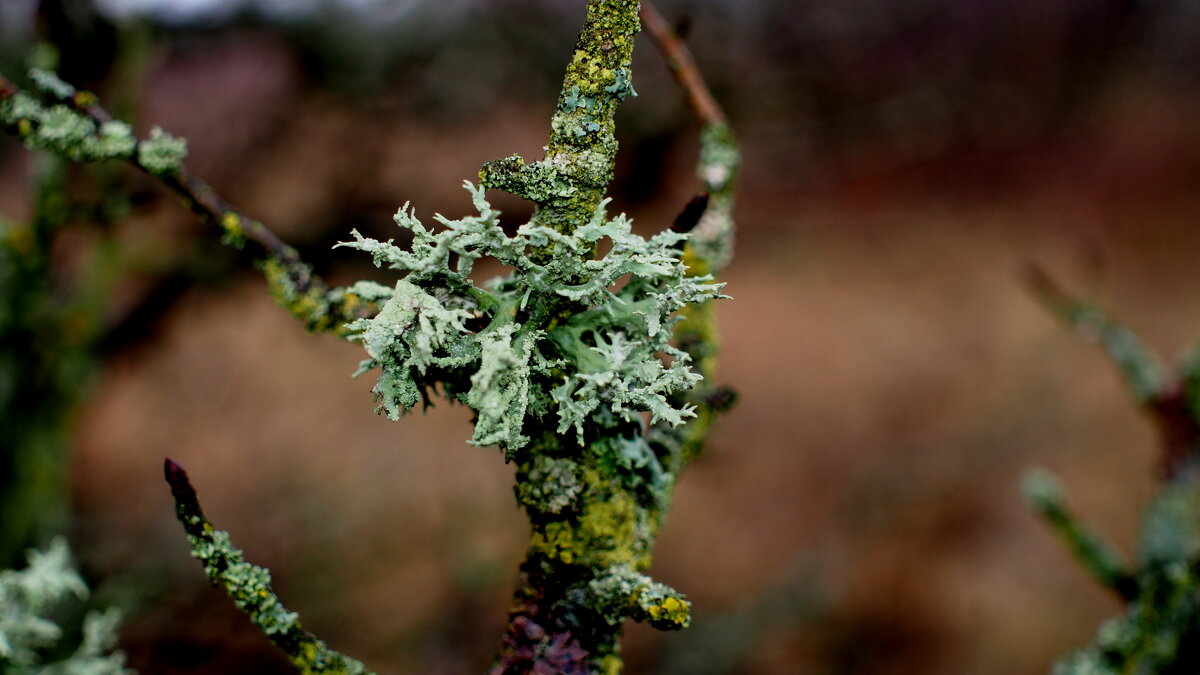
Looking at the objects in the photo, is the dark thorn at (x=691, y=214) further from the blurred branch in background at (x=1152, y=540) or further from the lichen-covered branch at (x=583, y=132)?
the blurred branch in background at (x=1152, y=540)

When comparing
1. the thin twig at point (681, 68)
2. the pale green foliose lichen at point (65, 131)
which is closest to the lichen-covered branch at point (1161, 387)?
the thin twig at point (681, 68)

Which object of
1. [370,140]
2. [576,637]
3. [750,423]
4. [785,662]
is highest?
[370,140]

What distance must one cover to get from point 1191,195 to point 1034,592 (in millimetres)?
1402

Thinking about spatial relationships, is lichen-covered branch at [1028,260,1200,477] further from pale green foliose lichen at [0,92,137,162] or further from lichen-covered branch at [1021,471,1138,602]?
pale green foliose lichen at [0,92,137,162]

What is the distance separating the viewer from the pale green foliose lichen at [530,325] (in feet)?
1.10

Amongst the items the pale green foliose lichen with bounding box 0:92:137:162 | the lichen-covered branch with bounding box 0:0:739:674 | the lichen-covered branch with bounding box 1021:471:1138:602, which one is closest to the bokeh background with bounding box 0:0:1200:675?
the pale green foliose lichen with bounding box 0:92:137:162

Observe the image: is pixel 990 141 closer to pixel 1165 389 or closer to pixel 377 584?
pixel 1165 389

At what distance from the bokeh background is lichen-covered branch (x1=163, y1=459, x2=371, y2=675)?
86 cm

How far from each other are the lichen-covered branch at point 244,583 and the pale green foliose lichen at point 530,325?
0.09 meters

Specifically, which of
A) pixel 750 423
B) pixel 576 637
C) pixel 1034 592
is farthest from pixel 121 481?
pixel 1034 592

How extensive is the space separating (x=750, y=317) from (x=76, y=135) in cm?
220

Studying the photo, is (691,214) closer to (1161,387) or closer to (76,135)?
(76,135)

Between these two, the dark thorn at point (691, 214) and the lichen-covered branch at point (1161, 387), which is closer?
the dark thorn at point (691, 214)

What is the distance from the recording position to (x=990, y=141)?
2641mm
